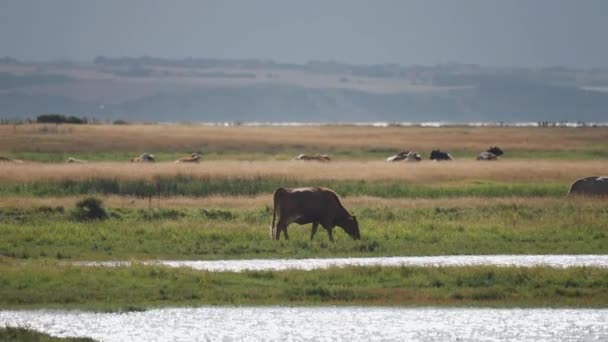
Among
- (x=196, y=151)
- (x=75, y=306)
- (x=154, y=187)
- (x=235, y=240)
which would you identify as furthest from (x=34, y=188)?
(x=196, y=151)

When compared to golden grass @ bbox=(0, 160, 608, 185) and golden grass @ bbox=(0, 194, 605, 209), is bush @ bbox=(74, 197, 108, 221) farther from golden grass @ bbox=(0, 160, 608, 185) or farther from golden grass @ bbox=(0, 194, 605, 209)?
golden grass @ bbox=(0, 160, 608, 185)

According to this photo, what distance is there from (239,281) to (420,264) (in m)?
4.26

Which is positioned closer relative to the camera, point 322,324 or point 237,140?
point 322,324

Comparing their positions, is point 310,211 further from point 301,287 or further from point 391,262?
point 301,287

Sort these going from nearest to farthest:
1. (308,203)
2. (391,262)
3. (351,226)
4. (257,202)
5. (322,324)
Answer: (322,324) → (391,262) → (308,203) → (351,226) → (257,202)

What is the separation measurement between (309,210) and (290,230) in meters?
2.84

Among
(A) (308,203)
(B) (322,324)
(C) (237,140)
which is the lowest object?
(C) (237,140)

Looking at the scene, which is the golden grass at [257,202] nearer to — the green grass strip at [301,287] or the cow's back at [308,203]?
the cow's back at [308,203]

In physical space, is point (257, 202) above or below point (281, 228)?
below

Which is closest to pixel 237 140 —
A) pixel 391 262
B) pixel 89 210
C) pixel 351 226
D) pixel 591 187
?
pixel 591 187

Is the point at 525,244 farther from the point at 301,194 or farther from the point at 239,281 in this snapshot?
the point at 239,281

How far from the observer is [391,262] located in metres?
30.9

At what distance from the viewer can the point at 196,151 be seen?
8244cm

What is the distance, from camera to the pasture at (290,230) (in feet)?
87.7
